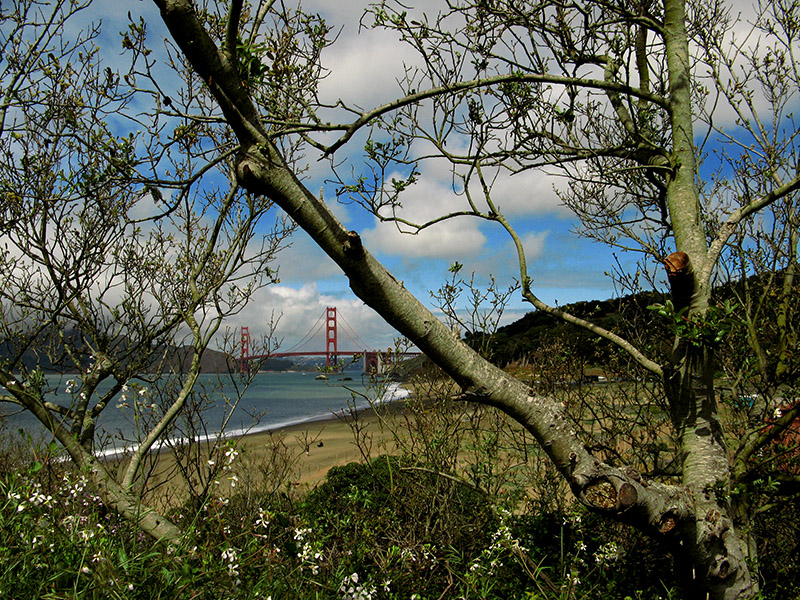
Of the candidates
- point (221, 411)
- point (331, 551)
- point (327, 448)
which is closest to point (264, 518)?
point (331, 551)

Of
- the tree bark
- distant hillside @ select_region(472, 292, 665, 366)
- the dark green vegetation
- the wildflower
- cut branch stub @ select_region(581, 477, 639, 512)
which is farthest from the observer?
distant hillside @ select_region(472, 292, 665, 366)

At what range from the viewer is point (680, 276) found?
7.35 ft

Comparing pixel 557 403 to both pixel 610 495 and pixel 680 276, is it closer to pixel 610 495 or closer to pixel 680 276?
pixel 610 495

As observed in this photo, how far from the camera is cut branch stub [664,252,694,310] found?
220 centimetres

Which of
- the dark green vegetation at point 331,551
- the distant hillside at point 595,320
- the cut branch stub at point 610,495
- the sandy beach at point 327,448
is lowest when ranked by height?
the sandy beach at point 327,448

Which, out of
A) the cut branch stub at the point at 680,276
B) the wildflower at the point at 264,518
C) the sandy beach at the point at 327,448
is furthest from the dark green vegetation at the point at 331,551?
the sandy beach at the point at 327,448

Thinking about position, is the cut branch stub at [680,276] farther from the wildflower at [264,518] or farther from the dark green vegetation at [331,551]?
the wildflower at [264,518]

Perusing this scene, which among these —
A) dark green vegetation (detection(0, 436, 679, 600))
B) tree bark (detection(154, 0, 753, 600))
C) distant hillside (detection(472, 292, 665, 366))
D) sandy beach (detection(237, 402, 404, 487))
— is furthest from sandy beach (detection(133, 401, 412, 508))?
tree bark (detection(154, 0, 753, 600))

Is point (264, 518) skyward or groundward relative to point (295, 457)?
skyward

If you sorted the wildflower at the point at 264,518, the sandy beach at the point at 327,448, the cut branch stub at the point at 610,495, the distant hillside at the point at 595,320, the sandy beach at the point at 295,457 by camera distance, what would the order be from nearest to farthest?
the cut branch stub at the point at 610,495
the wildflower at the point at 264,518
the distant hillside at the point at 595,320
the sandy beach at the point at 295,457
the sandy beach at the point at 327,448

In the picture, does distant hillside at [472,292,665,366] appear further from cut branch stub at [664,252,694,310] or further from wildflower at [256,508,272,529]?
wildflower at [256,508,272,529]

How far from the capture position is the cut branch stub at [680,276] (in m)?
2.20

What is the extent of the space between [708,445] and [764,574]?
168cm

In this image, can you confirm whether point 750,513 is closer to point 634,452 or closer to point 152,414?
point 634,452
